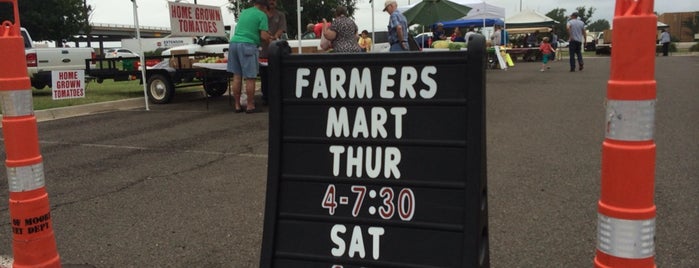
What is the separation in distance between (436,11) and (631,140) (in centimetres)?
1719

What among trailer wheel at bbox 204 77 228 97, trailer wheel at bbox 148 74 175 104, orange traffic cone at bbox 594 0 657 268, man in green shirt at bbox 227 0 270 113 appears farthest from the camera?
trailer wheel at bbox 204 77 228 97

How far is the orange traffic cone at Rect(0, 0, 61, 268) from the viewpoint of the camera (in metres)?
2.55

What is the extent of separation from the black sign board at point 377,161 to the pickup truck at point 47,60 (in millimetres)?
13484

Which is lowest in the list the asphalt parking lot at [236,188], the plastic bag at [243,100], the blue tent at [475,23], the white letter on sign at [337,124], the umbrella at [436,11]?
the asphalt parking lot at [236,188]

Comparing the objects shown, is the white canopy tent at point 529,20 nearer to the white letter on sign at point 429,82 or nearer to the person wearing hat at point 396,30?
the person wearing hat at point 396,30

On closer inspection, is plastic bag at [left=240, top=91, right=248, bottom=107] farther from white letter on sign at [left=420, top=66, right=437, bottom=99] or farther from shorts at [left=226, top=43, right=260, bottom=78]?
white letter on sign at [left=420, top=66, right=437, bottom=99]

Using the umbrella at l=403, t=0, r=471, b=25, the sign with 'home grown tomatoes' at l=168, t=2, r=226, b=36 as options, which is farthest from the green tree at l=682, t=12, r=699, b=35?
the sign with 'home grown tomatoes' at l=168, t=2, r=226, b=36

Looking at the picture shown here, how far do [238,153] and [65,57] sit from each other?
11.4 metres

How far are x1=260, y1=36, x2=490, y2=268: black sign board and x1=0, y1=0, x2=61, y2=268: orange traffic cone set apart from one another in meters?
1.15

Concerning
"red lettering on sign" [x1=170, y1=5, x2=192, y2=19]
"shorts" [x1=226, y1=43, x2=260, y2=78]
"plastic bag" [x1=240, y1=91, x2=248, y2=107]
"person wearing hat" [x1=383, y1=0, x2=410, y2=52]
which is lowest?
"plastic bag" [x1=240, y1=91, x2=248, y2=107]

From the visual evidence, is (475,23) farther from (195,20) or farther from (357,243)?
(357,243)

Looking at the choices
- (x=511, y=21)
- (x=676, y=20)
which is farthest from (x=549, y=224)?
(x=676, y=20)

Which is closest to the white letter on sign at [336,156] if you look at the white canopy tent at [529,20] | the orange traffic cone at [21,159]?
the orange traffic cone at [21,159]

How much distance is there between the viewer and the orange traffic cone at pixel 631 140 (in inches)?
64.0
